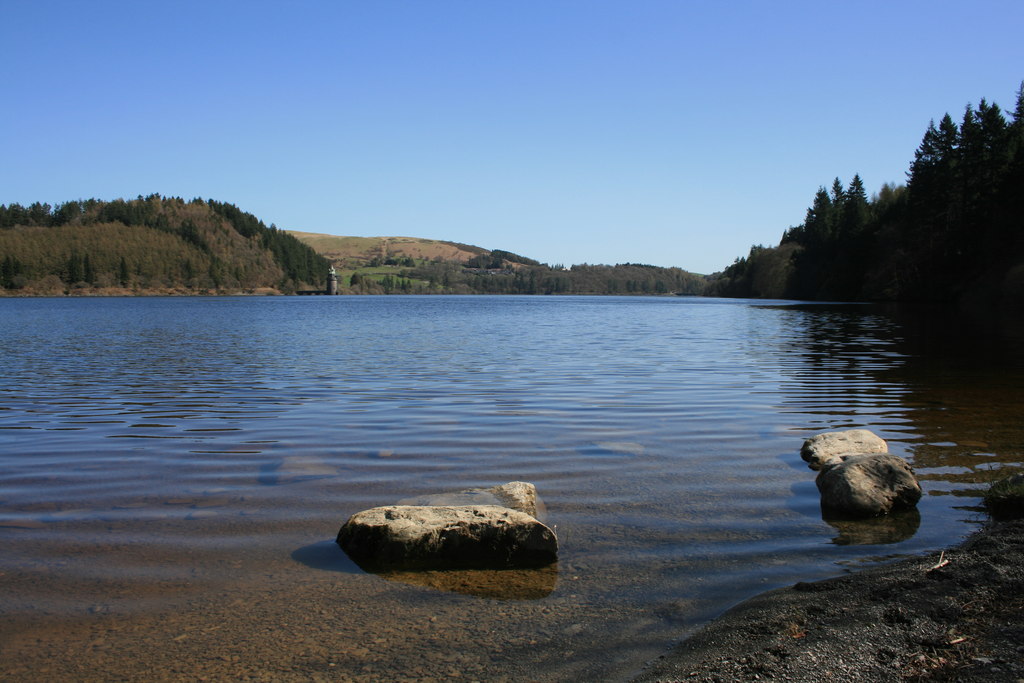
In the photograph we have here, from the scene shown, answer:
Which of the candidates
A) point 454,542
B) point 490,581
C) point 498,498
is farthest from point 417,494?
point 490,581

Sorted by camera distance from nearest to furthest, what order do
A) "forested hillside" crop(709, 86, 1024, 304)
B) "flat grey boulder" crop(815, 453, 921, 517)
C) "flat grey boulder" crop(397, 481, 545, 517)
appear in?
"flat grey boulder" crop(397, 481, 545, 517) → "flat grey boulder" crop(815, 453, 921, 517) → "forested hillside" crop(709, 86, 1024, 304)

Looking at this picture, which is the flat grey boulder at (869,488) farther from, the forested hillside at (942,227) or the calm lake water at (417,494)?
the forested hillside at (942,227)

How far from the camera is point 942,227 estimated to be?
79438 millimetres

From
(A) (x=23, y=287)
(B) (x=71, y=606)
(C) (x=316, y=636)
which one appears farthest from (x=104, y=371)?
(A) (x=23, y=287)

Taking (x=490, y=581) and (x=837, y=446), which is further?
(x=837, y=446)

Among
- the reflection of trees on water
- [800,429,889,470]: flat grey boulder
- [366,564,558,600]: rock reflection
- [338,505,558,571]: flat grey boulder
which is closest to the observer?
[366,564,558,600]: rock reflection

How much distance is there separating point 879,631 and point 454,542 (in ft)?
11.6

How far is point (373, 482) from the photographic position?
938 centimetres

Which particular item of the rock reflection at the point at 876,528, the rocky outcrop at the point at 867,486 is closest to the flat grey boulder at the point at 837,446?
the rocky outcrop at the point at 867,486

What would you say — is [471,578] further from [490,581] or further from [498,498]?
[498,498]

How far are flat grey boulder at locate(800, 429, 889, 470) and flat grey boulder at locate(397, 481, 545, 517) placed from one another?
4.48 meters

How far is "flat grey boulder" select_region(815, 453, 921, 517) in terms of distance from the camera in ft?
25.9

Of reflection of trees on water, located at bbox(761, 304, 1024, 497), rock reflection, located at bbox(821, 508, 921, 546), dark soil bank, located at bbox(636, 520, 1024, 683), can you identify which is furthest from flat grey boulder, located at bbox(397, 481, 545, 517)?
reflection of trees on water, located at bbox(761, 304, 1024, 497)

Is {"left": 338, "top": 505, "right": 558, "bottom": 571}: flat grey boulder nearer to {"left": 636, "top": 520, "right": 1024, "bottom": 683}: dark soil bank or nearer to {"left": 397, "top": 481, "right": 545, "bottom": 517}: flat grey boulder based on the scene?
{"left": 397, "top": 481, "right": 545, "bottom": 517}: flat grey boulder
